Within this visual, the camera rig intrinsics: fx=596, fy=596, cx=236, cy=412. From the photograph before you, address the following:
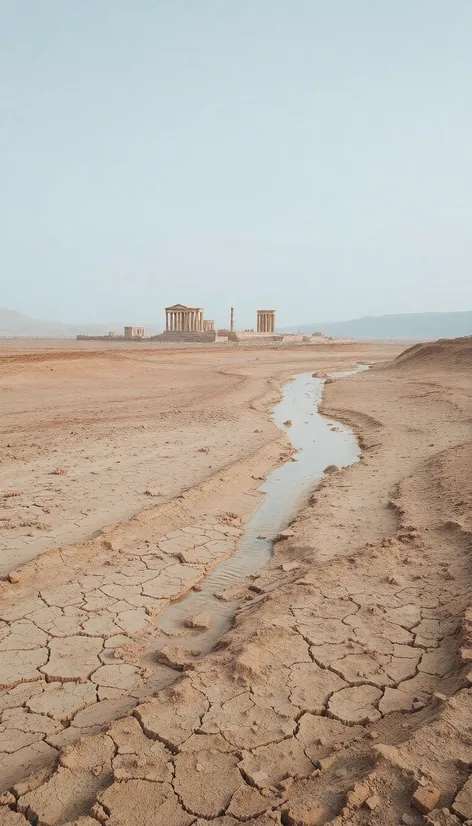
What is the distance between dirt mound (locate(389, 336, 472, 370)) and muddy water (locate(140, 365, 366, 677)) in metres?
8.56

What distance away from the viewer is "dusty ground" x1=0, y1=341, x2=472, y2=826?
2.37 meters

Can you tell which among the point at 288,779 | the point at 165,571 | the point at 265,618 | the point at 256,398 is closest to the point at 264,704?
the point at 288,779

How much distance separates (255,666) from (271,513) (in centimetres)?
334

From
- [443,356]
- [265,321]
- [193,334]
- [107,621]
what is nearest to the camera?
[107,621]

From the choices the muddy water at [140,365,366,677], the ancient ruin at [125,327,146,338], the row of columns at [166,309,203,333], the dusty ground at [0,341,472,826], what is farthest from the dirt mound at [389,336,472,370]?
the row of columns at [166,309,203,333]

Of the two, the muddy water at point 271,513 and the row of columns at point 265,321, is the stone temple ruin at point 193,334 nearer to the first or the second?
the row of columns at point 265,321

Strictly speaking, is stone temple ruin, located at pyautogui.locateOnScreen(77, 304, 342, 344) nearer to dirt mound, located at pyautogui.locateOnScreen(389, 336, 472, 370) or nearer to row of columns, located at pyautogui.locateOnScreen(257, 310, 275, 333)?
row of columns, located at pyautogui.locateOnScreen(257, 310, 275, 333)

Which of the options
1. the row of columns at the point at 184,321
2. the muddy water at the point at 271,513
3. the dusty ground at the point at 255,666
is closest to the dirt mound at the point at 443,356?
the muddy water at the point at 271,513

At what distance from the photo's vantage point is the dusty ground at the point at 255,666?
7.77 feet

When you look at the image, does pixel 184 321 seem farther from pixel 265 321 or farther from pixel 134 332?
pixel 265 321

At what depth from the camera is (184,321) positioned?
59344mm

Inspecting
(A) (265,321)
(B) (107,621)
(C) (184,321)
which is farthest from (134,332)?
(B) (107,621)

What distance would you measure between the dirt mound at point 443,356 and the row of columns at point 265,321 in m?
42.7

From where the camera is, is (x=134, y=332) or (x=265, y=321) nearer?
(x=134, y=332)
